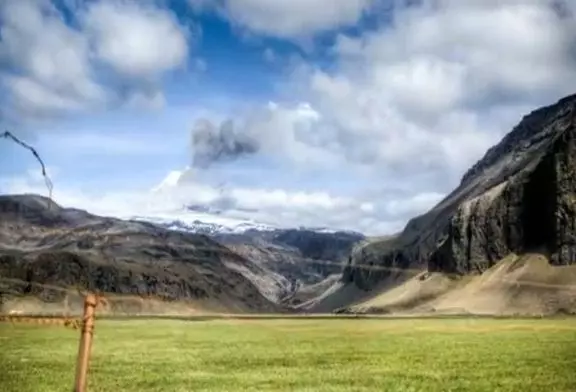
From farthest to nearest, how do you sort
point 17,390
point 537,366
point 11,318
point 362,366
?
A: point 362,366
point 537,366
point 17,390
point 11,318

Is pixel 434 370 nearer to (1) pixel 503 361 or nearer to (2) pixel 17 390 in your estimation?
(1) pixel 503 361

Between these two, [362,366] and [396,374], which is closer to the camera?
[396,374]

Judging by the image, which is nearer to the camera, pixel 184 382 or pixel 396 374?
pixel 184 382

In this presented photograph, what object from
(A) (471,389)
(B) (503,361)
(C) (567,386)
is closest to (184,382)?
(A) (471,389)

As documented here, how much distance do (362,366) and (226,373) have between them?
713 centimetres

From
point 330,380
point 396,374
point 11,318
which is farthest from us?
point 396,374

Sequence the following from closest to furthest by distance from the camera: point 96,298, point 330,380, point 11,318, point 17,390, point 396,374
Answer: point 96,298 < point 11,318 < point 17,390 < point 330,380 < point 396,374

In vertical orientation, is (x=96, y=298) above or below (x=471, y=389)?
above

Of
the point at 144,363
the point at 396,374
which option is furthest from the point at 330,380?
the point at 144,363

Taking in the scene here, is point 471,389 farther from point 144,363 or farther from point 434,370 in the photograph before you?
point 144,363

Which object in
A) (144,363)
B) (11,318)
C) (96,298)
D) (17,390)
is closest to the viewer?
(96,298)

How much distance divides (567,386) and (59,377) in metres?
20.7

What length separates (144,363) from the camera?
44.3m

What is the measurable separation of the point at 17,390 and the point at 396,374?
15.9 meters
